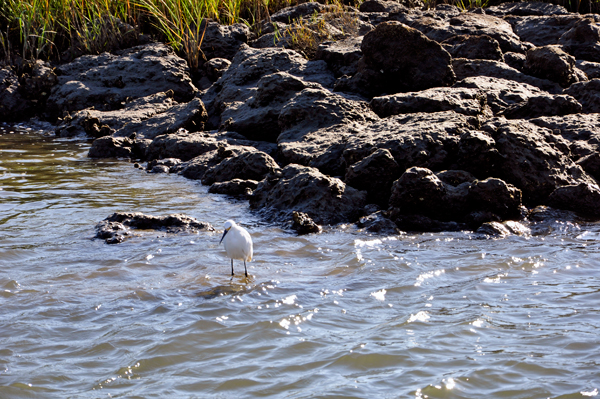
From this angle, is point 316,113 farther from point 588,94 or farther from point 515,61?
point 515,61

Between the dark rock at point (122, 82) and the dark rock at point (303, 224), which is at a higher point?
the dark rock at point (122, 82)

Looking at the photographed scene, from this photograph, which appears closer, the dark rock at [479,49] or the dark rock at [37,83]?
the dark rock at [479,49]

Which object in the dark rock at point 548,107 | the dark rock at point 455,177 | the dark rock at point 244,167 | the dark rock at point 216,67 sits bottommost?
the dark rock at point 244,167

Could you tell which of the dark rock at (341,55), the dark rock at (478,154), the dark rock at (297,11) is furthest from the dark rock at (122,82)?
the dark rock at (478,154)

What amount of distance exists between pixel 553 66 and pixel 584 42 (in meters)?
2.69

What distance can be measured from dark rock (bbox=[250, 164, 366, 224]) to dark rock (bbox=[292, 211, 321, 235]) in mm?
259

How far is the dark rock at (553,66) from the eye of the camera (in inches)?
400

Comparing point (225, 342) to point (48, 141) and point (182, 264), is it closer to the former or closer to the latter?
point (182, 264)

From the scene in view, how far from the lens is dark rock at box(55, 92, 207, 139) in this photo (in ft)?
38.4

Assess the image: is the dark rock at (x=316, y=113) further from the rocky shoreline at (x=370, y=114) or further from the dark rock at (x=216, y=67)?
the dark rock at (x=216, y=67)

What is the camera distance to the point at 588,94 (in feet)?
30.5

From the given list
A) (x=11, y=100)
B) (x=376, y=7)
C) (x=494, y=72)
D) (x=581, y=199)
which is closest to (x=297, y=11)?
(x=376, y=7)

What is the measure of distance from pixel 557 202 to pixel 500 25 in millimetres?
7534

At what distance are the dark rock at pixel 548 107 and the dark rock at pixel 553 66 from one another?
157cm
